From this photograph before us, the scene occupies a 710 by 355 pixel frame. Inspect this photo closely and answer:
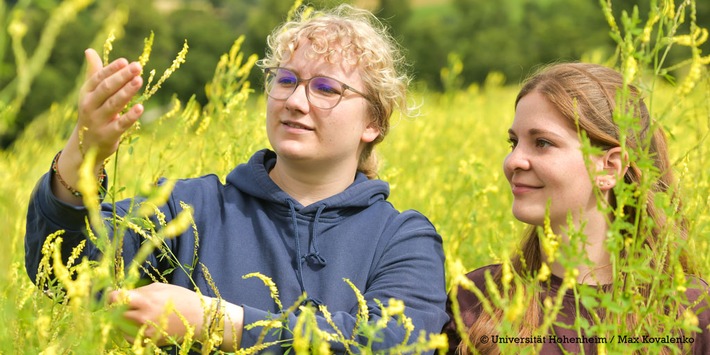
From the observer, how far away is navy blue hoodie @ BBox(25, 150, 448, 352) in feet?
5.85

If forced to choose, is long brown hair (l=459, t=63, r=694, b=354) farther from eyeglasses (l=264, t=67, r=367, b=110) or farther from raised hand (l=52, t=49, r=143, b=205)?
raised hand (l=52, t=49, r=143, b=205)

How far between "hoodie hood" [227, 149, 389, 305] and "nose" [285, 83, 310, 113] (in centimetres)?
18

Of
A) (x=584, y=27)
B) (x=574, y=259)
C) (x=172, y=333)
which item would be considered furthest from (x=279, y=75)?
(x=584, y=27)

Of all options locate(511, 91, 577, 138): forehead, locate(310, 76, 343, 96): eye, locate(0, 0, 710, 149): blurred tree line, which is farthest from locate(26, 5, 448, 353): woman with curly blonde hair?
locate(0, 0, 710, 149): blurred tree line

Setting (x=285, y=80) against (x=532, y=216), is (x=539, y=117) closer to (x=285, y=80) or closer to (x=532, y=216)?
(x=532, y=216)

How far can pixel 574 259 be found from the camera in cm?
120

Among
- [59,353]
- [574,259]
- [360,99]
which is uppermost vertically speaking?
[360,99]

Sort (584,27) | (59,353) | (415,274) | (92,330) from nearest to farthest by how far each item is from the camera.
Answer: (92,330) → (59,353) → (415,274) → (584,27)

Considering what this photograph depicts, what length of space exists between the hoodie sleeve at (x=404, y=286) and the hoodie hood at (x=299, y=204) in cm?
11

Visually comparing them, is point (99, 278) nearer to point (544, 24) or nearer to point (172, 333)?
point (172, 333)

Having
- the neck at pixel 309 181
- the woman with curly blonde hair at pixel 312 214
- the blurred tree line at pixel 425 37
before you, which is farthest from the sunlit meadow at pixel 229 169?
the blurred tree line at pixel 425 37

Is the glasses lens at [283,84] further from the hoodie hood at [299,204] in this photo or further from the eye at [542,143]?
the eye at [542,143]

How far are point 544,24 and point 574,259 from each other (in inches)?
1408

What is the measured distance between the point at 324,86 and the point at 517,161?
476 millimetres
